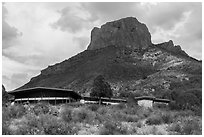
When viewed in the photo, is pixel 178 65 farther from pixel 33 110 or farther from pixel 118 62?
pixel 33 110

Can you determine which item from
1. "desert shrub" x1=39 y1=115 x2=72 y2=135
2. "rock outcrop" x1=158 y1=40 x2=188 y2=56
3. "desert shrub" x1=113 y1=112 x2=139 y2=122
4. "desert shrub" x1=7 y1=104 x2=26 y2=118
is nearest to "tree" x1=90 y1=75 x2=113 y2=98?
"desert shrub" x1=113 y1=112 x2=139 y2=122

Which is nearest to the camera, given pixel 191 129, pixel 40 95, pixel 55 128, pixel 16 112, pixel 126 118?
pixel 55 128

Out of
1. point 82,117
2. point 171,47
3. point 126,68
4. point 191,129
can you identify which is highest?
point 171,47

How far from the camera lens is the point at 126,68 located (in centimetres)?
13712

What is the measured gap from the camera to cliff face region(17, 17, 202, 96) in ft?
357

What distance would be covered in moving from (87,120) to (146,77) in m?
107

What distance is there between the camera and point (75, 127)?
14062 mm

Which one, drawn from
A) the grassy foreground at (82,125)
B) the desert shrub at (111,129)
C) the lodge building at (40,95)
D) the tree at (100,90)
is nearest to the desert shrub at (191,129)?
the grassy foreground at (82,125)

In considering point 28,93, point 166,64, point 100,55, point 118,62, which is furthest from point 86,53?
point 28,93

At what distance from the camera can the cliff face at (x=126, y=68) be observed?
4290 inches

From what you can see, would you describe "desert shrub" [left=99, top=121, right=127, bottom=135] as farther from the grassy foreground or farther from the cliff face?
the cliff face

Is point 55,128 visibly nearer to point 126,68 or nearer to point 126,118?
point 126,118

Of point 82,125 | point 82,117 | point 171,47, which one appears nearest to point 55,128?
point 82,125

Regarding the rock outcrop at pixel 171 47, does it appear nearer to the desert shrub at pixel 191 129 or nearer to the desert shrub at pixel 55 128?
the desert shrub at pixel 191 129
